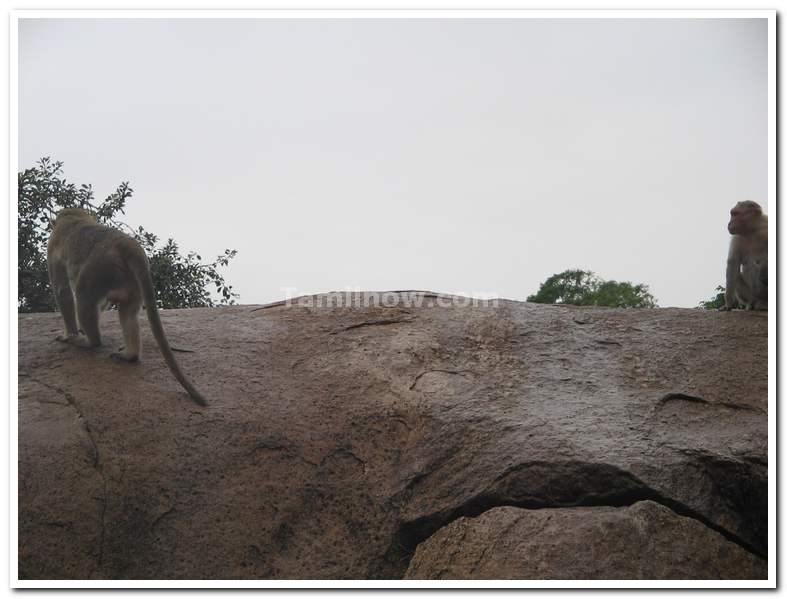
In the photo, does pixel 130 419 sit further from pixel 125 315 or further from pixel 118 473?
pixel 125 315

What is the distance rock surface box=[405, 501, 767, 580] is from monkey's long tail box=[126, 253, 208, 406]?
2.50 m

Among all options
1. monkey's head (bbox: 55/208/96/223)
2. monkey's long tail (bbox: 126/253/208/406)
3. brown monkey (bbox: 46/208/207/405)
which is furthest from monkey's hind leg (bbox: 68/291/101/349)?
monkey's head (bbox: 55/208/96/223)

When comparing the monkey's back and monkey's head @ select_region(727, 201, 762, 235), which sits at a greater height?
monkey's head @ select_region(727, 201, 762, 235)

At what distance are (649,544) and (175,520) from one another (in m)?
3.66

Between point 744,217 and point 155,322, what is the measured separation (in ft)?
21.3

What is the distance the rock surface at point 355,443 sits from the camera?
6508 millimetres

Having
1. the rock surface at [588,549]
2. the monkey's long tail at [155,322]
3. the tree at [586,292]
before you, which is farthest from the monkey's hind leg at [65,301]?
the tree at [586,292]

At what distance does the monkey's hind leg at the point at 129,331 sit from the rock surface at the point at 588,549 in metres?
3.36

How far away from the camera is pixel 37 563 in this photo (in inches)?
247

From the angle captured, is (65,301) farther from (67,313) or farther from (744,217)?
(744,217)

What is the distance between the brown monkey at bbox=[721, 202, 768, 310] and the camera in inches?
364

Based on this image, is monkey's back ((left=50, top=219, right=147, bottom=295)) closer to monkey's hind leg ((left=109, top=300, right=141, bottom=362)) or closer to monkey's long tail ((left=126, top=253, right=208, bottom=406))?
monkey's long tail ((left=126, top=253, right=208, bottom=406))

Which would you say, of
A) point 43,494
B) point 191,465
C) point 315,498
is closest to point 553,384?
point 315,498

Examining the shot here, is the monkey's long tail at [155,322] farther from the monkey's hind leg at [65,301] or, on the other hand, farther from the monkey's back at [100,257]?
the monkey's hind leg at [65,301]
